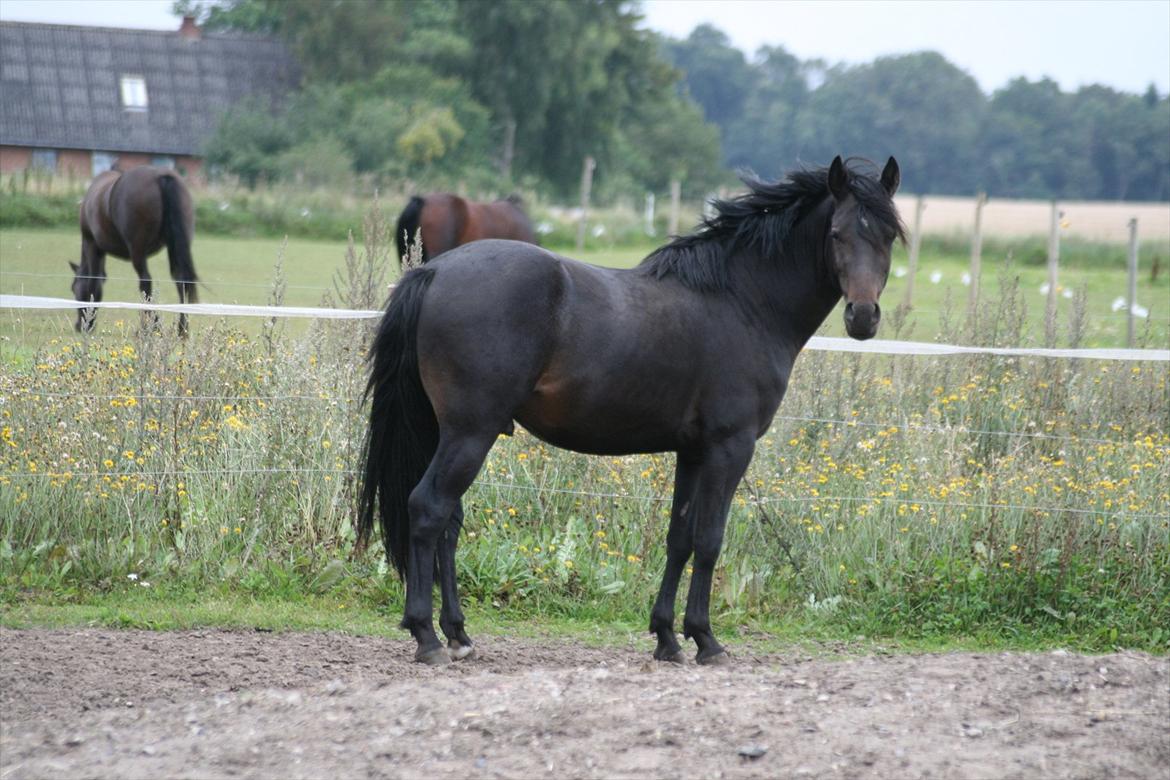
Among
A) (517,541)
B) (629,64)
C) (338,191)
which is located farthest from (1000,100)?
(517,541)

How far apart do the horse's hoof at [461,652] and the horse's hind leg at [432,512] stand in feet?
0.39

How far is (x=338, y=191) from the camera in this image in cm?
3156

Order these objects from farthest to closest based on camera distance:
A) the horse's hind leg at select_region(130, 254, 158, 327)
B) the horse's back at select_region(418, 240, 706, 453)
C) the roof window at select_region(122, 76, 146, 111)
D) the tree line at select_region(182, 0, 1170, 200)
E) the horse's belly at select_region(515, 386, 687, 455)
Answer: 1. the tree line at select_region(182, 0, 1170, 200)
2. the roof window at select_region(122, 76, 146, 111)
3. the horse's hind leg at select_region(130, 254, 158, 327)
4. the horse's belly at select_region(515, 386, 687, 455)
5. the horse's back at select_region(418, 240, 706, 453)

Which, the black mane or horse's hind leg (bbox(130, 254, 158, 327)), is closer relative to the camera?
the black mane

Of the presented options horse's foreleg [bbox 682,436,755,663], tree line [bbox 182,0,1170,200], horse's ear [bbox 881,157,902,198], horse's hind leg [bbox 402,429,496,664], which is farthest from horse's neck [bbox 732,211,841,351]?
tree line [bbox 182,0,1170,200]

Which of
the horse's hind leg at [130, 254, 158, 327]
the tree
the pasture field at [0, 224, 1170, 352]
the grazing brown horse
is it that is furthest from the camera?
the tree

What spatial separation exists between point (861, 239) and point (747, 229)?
0.62 metres

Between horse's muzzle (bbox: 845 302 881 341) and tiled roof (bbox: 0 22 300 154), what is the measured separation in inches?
573

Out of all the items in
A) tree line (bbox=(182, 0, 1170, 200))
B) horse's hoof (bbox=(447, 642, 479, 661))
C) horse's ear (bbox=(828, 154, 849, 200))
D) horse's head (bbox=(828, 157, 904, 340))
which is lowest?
horse's hoof (bbox=(447, 642, 479, 661))

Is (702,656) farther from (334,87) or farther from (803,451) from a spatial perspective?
(334,87)

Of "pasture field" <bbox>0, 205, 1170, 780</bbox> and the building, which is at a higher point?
the building

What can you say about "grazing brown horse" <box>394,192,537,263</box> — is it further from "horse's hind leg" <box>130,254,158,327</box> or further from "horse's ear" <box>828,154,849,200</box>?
"horse's ear" <box>828,154,849,200</box>

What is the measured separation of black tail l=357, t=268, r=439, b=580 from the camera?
527cm

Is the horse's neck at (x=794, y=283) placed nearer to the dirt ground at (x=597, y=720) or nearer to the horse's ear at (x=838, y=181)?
the horse's ear at (x=838, y=181)
